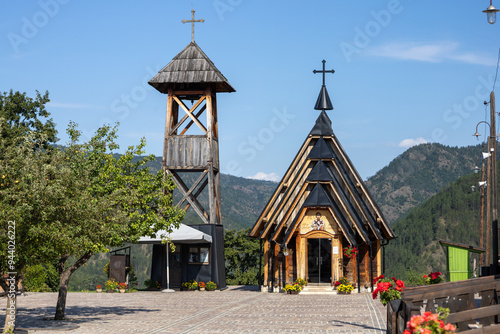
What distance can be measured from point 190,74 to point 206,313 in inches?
756

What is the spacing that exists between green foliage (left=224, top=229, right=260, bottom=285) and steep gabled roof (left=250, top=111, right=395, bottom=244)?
1114cm

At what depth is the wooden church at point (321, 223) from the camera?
36.0m

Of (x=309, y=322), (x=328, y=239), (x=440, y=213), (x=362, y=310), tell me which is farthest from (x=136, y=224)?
(x=440, y=213)

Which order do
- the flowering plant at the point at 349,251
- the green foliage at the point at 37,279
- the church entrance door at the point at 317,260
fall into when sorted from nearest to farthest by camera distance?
1. the flowering plant at the point at 349,251
2. the church entrance door at the point at 317,260
3. the green foliage at the point at 37,279

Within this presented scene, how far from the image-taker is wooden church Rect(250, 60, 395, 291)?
36000 millimetres

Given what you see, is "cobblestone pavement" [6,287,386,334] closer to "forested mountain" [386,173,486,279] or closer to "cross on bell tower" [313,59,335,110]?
"cross on bell tower" [313,59,335,110]

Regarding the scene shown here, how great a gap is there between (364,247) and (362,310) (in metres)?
11.6

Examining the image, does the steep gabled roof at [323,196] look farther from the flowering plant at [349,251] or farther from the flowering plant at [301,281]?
the flowering plant at [301,281]

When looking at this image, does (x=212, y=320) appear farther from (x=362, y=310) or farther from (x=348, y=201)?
(x=348, y=201)

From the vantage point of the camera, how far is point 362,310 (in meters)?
25.9

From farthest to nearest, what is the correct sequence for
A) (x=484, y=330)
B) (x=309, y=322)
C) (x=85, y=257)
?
(x=85, y=257)
(x=309, y=322)
(x=484, y=330)

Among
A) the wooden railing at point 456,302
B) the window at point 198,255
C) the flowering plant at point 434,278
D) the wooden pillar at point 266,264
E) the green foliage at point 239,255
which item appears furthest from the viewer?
the green foliage at point 239,255

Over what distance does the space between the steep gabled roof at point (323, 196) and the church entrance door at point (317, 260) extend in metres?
2.21

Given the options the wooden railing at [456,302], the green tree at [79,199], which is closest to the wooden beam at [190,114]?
the green tree at [79,199]
